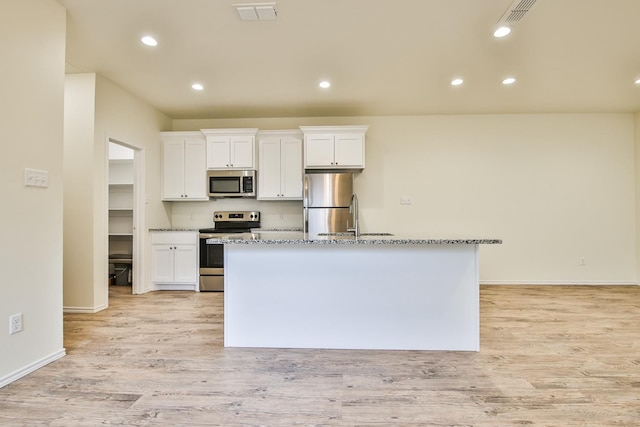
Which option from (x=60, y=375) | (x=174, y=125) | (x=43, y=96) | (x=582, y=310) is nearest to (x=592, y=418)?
(x=582, y=310)

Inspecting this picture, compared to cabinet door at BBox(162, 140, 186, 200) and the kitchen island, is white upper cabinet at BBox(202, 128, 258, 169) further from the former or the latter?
the kitchen island

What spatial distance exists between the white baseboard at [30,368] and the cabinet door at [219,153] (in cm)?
299

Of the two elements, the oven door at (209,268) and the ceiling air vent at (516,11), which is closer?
the ceiling air vent at (516,11)

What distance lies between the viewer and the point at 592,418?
66.7 inches

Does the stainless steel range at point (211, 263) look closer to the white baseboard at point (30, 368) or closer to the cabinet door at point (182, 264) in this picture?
the cabinet door at point (182, 264)

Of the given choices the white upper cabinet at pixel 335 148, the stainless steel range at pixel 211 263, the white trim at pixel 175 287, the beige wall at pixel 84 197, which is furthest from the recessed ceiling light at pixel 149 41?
the white trim at pixel 175 287

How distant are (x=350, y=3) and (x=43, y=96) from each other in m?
2.25

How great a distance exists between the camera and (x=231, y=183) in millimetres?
4836

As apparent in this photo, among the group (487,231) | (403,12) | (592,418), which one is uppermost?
(403,12)

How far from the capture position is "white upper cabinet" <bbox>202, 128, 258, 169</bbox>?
481cm

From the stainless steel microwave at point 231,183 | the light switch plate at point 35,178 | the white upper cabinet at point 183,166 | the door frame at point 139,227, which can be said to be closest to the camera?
the light switch plate at point 35,178

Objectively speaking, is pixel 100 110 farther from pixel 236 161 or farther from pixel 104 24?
pixel 236 161

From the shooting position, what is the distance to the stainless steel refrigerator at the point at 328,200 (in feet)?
15.2

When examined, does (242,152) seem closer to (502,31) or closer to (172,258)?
(172,258)
